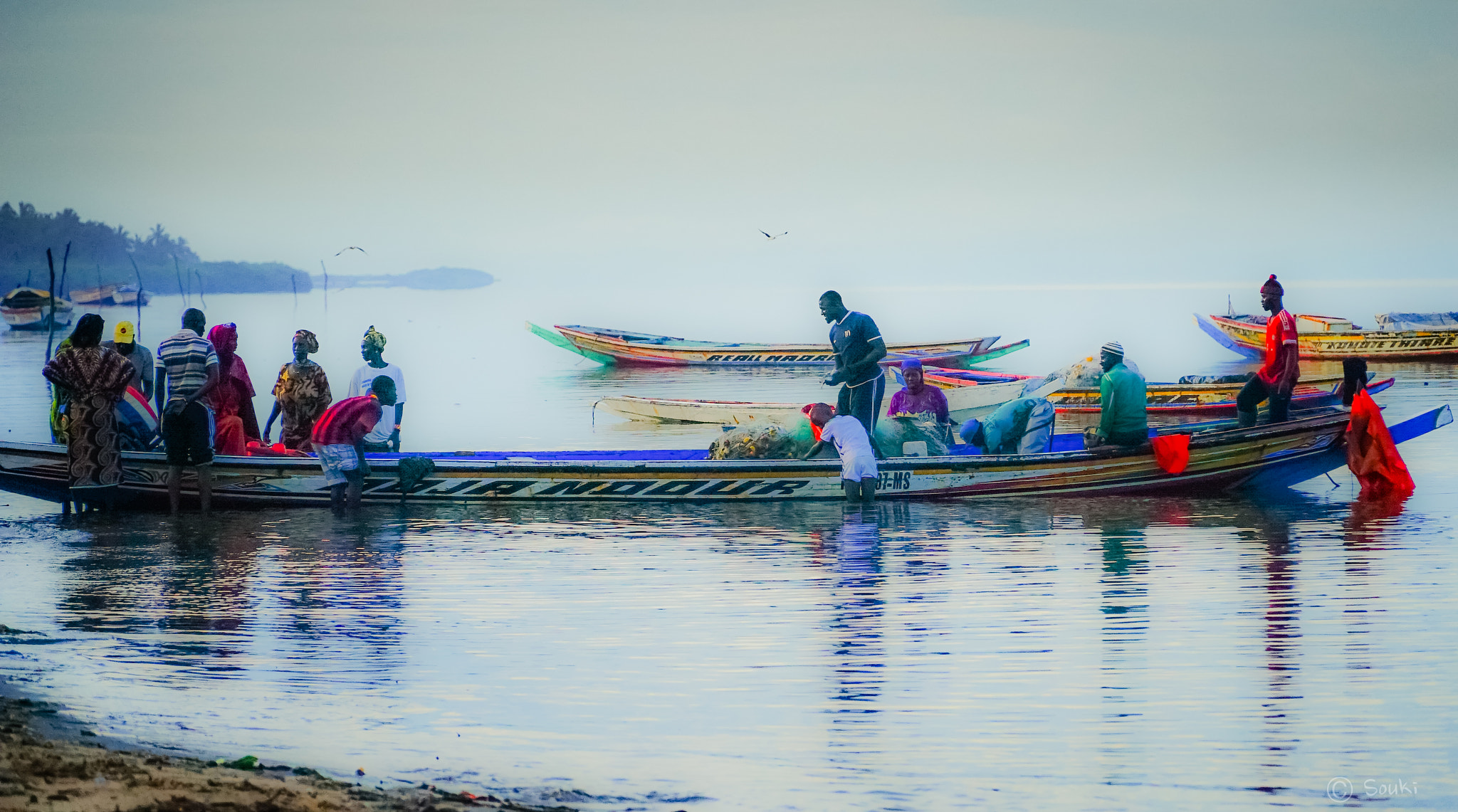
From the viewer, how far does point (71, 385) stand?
898cm

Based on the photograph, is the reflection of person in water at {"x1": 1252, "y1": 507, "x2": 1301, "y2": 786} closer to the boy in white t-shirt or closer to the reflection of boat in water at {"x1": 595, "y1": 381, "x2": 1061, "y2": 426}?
the boy in white t-shirt

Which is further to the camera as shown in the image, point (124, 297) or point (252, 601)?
point (124, 297)

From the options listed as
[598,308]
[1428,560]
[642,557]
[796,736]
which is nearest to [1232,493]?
[1428,560]

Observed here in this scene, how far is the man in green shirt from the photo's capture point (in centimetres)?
→ 965

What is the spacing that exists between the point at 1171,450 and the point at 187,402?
7.03m

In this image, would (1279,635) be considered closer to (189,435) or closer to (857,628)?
(857,628)

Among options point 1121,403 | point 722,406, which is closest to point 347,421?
point 1121,403

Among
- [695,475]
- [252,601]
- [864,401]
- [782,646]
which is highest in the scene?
[864,401]

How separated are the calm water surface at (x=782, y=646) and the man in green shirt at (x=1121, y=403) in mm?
560

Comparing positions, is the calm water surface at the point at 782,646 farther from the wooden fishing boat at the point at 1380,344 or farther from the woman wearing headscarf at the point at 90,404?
the wooden fishing boat at the point at 1380,344

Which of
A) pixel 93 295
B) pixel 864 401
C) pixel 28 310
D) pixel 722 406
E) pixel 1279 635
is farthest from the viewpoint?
pixel 93 295

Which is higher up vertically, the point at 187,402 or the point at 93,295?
the point at 93,295

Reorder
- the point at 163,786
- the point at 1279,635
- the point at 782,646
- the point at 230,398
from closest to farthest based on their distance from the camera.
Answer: the point at 163,786, the point at 782,646, the point at 1279,635, the point at 230,398

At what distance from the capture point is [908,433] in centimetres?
1003
